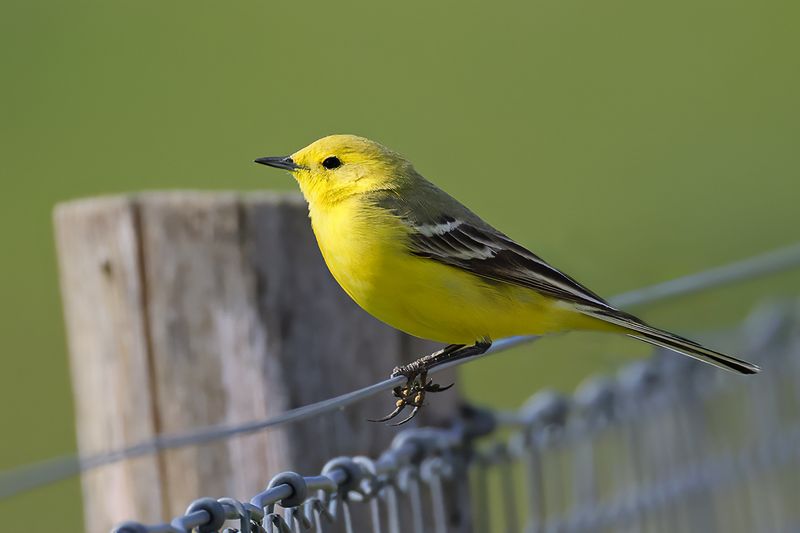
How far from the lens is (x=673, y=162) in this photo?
13500 millimetres

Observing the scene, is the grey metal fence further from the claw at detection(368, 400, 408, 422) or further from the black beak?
the black beak

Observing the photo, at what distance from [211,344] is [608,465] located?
193 cm

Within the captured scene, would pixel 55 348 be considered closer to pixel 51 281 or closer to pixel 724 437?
pixel 51 281

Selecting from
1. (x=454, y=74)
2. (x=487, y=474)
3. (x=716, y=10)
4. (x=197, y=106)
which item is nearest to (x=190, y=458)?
(x=487, y=474)

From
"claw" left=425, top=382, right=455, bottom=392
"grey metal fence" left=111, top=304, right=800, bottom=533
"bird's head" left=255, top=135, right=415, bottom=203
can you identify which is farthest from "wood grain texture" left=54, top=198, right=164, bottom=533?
"claw" left=425, top=382, right=455, bottom=392

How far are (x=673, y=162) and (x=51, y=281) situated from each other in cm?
665

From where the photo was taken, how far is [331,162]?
4418 mm

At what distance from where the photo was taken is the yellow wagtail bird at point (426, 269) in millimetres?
3766

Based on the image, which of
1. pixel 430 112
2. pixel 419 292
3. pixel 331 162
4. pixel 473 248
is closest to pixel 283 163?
pixel 331 162

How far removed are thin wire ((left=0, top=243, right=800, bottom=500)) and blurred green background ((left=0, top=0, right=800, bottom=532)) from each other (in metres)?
4.97

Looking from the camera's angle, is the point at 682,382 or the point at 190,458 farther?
the point at 682,382

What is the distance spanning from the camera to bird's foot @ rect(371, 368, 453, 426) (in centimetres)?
376

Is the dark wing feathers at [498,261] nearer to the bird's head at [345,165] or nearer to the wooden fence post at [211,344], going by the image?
the bird's head at [345,165]

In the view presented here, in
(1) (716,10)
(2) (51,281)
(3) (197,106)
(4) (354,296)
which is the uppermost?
(1) (716,10)
